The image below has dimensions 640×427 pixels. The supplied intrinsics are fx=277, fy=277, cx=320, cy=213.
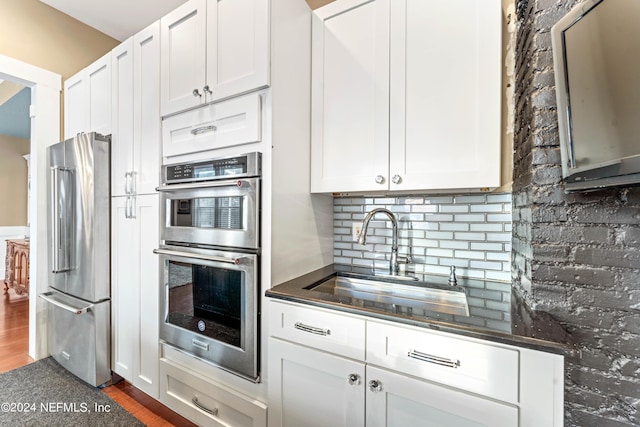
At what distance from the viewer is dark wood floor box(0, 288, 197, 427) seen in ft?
5.57

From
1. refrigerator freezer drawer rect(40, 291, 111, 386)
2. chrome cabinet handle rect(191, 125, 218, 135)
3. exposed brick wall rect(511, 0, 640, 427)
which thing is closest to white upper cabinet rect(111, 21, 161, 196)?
chrome cabinet handle rect(191, 125, 218, 135)

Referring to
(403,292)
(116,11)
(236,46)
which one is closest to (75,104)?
(116,11)

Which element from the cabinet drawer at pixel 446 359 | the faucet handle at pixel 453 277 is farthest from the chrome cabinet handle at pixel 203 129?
the faucet handle at pixel 453 277

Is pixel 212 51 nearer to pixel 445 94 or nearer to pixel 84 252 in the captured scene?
pixel 445 94

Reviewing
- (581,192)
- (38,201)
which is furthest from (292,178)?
(38,201)

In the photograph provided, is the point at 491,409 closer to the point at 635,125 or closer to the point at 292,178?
the point at 635,125

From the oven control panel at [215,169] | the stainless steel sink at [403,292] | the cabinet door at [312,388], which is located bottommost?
A: the cabinet door at [312,388]

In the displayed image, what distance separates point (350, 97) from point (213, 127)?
2.41 ft

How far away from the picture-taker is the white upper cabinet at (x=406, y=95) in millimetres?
1195

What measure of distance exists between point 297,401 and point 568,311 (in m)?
1.08

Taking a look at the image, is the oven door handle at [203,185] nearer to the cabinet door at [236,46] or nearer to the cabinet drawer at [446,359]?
the cabinet door at [236,46]

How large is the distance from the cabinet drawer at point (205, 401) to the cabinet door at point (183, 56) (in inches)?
59.4

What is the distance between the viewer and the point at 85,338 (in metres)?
1.97

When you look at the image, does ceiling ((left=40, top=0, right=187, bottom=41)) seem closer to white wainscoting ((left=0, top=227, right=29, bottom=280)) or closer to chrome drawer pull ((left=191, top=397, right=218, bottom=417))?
chrome drawer pull ((left=191, top=397, right=218, bottom=417))
